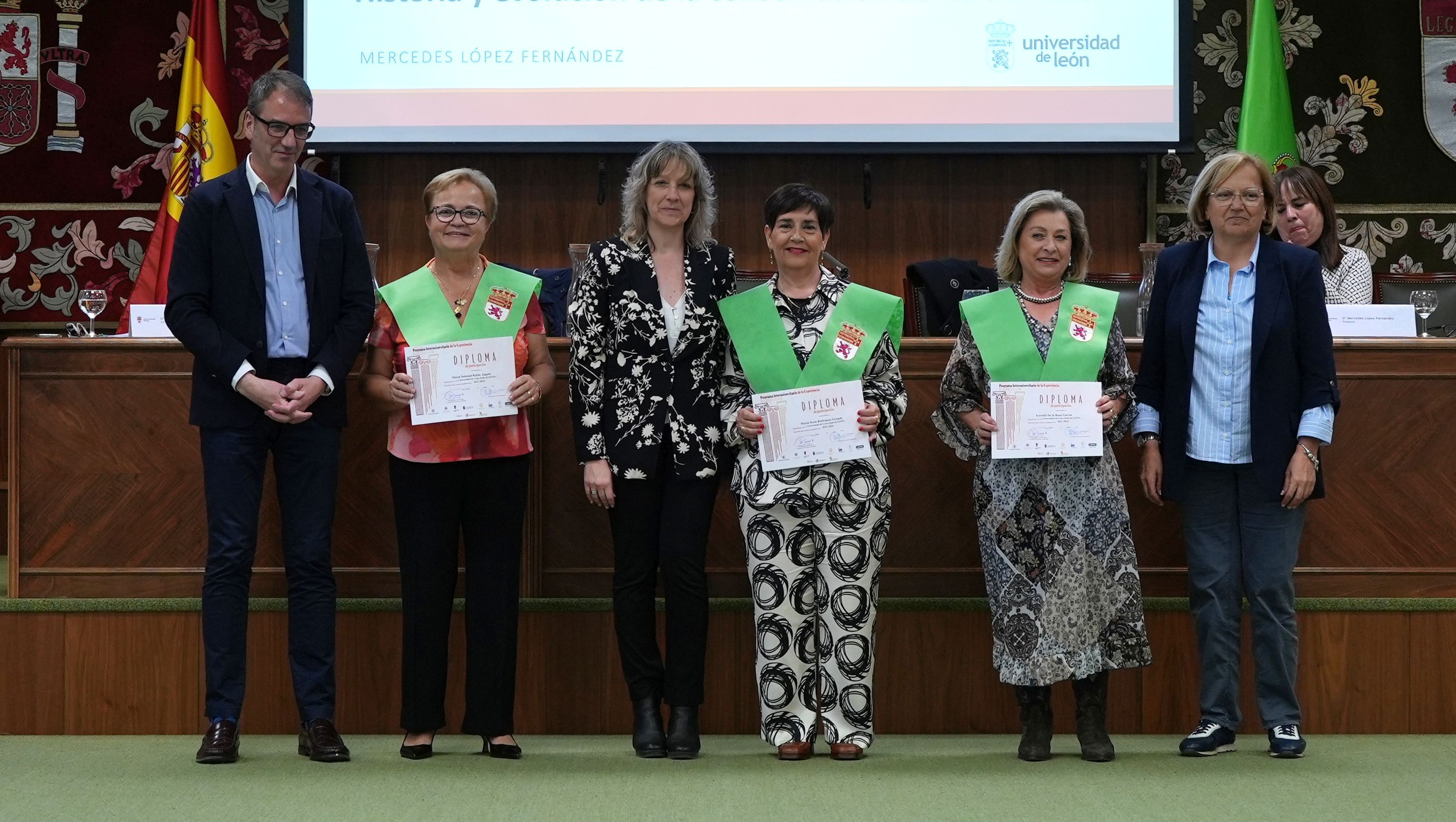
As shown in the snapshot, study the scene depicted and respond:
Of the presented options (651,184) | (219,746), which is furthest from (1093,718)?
(219,746)

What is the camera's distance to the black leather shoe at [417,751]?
10.3ft

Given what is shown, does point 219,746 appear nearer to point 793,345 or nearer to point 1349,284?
point 793,345

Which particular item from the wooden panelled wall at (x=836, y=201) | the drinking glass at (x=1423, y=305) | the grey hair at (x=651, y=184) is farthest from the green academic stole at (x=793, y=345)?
the wooden panelled wall at (x=836, y=201)

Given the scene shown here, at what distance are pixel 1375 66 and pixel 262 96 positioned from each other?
4.73m

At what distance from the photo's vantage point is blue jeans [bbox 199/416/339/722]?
10.0 feet

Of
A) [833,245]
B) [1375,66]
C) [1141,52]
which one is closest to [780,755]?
[833,245]

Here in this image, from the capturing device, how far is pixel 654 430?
3078 mm

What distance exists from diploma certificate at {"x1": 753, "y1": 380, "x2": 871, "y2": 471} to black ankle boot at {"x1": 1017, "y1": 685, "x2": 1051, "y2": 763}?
696mm

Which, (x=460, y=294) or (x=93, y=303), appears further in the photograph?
(x=93, y=303)

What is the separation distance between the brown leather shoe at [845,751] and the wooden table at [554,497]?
647 mm

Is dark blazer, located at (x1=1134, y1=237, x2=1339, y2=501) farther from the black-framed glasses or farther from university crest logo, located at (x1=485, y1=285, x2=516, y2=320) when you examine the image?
the black-framed glasses

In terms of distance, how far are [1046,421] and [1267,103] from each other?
3.00m

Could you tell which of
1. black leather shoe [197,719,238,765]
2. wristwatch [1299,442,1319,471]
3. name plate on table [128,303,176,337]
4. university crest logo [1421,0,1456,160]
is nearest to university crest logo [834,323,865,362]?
wristwatch [1299,442,1319,471]

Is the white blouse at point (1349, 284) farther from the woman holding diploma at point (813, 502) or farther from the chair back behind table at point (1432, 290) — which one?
the woman holding diploma at point (813, 502)
